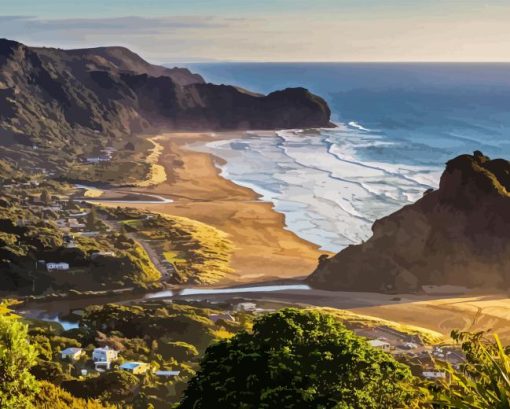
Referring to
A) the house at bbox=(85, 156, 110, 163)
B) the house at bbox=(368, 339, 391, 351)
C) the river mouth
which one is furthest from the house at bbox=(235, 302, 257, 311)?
the house at bbox=(85, 156, 110, 163)

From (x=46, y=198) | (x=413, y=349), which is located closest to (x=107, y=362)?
(x=413, y=349)

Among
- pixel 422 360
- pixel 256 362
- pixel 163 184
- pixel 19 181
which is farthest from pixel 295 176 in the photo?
pixel 256 362

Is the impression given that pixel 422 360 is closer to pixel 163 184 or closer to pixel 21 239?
pixel 21 239

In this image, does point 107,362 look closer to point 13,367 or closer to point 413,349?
point 413,349

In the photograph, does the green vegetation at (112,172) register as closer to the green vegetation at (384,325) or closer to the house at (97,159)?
the house at (97,159)

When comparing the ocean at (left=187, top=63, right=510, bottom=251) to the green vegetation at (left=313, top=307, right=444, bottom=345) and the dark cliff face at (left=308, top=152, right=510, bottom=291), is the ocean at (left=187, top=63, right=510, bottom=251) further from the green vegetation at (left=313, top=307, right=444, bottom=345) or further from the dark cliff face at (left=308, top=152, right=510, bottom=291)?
the green vegetation at (left=313, top=307, right=444, bottom=345)

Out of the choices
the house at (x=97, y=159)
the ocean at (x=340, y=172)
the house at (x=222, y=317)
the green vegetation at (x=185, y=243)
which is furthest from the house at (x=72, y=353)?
the house at (x=97, y=159)

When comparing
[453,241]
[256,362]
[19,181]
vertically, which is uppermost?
[256,362]
